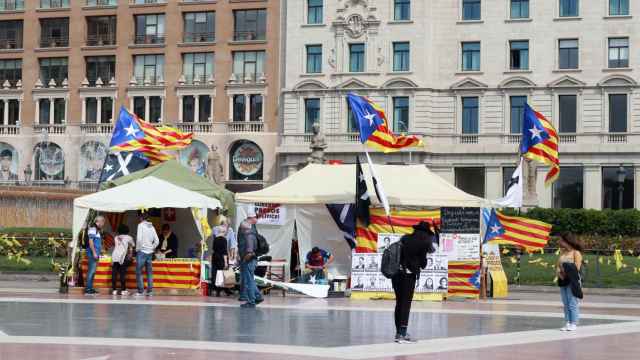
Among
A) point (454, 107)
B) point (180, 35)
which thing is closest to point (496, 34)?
point (454, 107)

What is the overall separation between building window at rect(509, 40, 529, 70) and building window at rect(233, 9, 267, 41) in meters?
16.5

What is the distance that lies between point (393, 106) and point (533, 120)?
1392 inches

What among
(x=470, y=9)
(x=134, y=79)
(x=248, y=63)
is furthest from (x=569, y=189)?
(x=134, y=79)

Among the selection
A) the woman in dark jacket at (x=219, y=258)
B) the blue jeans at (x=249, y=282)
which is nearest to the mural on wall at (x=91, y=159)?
the woman in dark jacket at (x=219, y=258)

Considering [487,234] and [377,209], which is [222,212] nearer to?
[377,209]

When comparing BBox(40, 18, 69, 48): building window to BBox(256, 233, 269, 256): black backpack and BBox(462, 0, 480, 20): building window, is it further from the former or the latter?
BBox(256, 233, 269, 256): black backpack

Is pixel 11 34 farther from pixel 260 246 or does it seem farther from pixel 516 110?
pixel 260 246

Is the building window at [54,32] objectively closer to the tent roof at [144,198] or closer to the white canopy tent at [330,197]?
the white canopy tent at [330,197]

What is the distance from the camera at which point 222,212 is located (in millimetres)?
34562

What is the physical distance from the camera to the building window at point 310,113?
73.6m

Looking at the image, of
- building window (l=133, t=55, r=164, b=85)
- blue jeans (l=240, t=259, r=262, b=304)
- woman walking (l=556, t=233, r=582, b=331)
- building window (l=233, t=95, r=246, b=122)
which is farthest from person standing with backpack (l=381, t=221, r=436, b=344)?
building window (l=133, t=55, r=164, b=85)

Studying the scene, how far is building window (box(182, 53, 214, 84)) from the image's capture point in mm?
78562

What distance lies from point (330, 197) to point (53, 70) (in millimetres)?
55001

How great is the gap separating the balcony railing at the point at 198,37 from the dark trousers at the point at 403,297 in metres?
60.8
